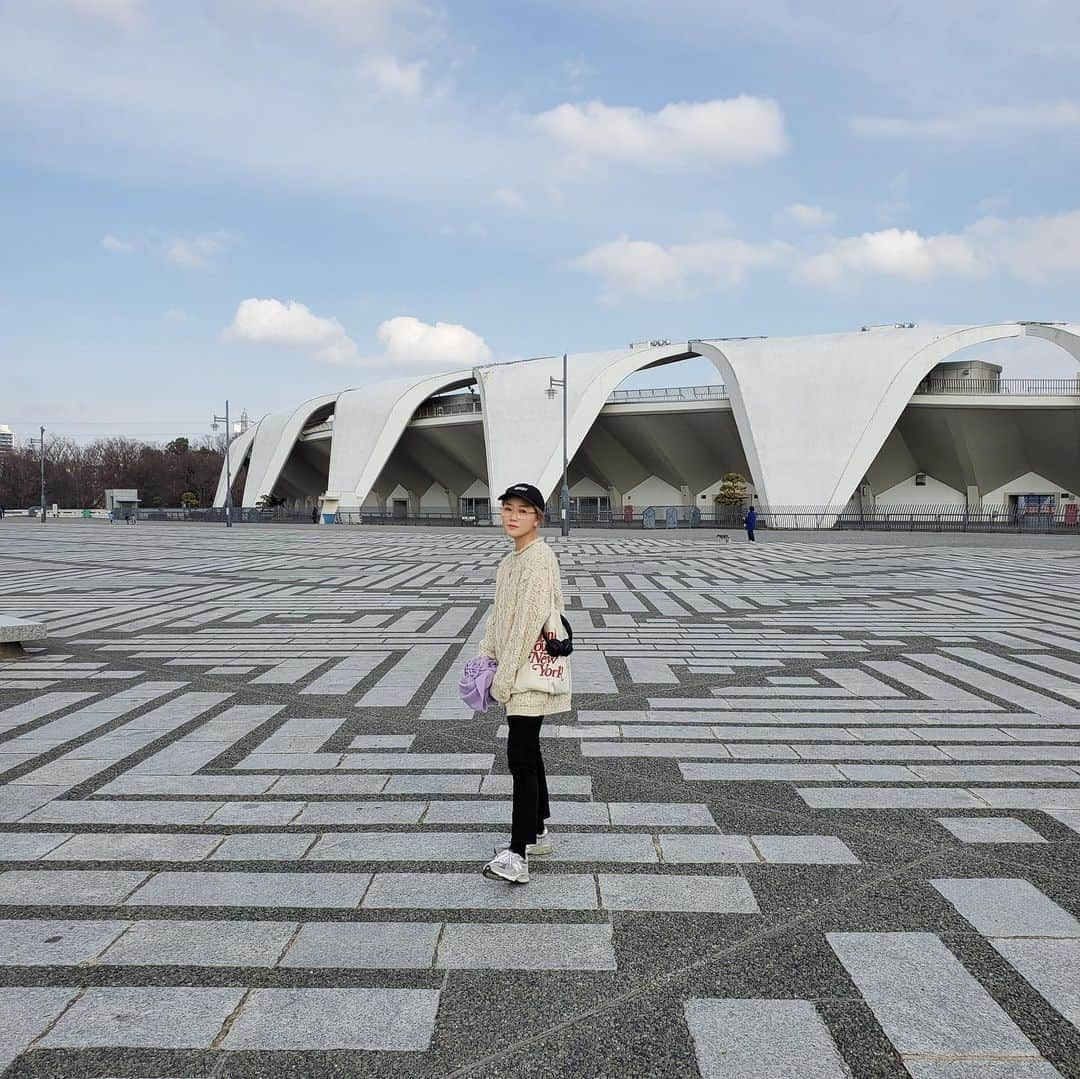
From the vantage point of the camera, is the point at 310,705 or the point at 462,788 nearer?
the point at 462,788

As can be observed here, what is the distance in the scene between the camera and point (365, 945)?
304 centimetres

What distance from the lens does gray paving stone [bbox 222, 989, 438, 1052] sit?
2.51 m

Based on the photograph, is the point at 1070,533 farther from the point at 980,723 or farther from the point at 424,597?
the point at 980,723

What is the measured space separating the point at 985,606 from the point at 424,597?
8.11m

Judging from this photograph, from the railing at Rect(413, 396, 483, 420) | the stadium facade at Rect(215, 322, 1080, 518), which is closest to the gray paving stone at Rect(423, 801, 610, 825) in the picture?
the stadium facade at Rect(215, 322, 1080, 518)

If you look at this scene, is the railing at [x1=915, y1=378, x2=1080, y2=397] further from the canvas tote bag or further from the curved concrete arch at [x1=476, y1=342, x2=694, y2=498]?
the canvas tote bag

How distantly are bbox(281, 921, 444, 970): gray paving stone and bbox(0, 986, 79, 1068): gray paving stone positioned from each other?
657mm

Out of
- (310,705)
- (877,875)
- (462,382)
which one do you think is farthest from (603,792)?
(462,382)

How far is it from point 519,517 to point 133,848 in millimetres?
2206

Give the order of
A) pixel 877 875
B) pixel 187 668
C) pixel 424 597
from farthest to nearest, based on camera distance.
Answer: pixel 424 597 < pixel 187 668 < pixel 877 875

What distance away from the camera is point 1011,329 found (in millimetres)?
40281

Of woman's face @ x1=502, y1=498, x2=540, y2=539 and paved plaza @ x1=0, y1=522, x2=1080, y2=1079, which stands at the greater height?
woman's face @ x1=502, y1=498, x2=540, y2=539

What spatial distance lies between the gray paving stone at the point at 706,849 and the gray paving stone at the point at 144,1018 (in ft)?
6.04

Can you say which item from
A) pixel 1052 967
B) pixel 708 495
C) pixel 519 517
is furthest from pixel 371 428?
pixel 1052 967
